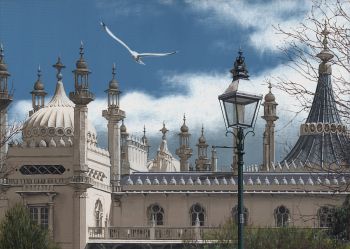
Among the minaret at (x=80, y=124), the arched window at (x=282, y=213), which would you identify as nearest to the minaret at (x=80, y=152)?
the minaret at (x=80, y=124)

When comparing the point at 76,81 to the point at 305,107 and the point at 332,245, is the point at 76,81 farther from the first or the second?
the point at 305,107

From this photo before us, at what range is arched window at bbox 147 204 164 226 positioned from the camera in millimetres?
68312

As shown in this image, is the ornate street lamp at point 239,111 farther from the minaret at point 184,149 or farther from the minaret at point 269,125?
the minaret at point 184,149

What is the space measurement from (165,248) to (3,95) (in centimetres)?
1280

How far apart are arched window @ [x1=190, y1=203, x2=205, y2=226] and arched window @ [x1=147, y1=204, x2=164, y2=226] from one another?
195 centimetres

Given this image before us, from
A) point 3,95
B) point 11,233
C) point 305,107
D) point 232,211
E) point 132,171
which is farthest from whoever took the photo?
point 132,171

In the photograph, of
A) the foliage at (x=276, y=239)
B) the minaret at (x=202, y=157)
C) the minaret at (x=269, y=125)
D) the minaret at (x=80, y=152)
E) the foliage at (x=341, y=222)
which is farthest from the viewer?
the minaret at (x=202, y=157)

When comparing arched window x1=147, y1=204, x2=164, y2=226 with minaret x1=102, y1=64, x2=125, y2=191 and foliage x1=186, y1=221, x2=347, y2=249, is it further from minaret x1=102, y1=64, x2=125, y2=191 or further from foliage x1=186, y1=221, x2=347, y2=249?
foliage x1=186, y1=221, x2=347, y2=249

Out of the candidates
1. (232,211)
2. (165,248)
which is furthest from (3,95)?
(232,211)

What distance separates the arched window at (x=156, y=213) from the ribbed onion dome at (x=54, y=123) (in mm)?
5746

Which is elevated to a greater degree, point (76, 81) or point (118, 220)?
point (76, 81)

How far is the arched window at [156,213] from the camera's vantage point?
224 feet

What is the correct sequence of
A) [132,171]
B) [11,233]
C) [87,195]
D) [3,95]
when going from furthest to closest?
[132,171]
[87,195]
[3,95]
[11,233]

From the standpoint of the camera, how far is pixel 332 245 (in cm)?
4369
